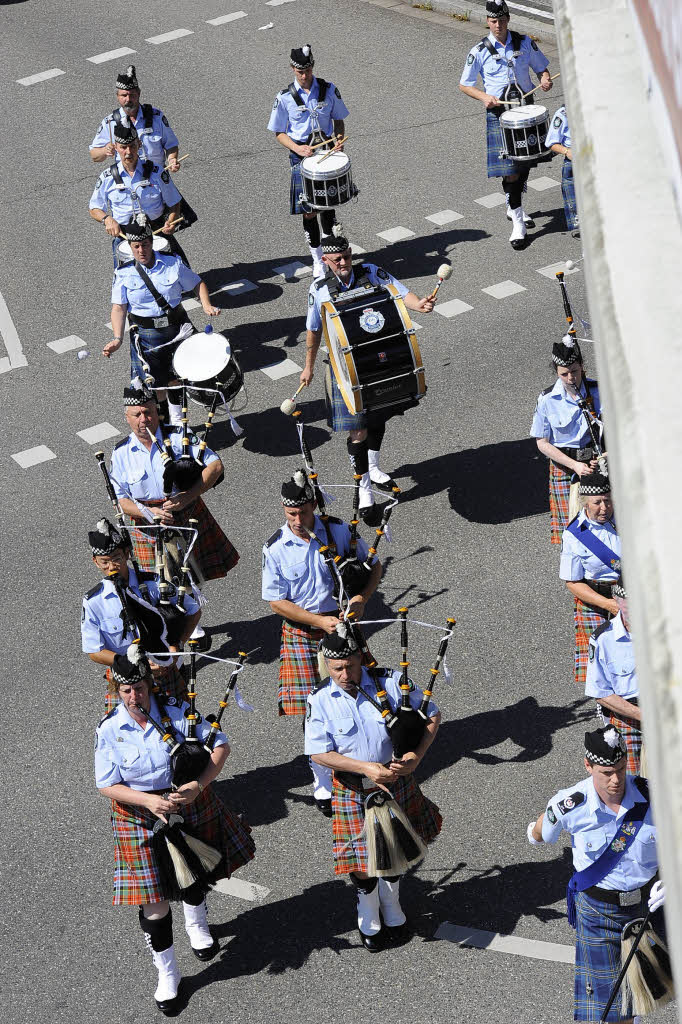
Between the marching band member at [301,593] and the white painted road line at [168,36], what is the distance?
12.1 meters

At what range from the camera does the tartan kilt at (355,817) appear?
6.07 meters

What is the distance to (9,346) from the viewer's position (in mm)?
11820

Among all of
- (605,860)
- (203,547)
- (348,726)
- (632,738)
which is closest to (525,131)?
(203,547)

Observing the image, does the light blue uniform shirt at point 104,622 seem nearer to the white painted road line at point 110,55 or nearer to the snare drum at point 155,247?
the snare drum at point 155,247

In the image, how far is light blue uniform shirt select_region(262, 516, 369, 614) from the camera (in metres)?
7.06

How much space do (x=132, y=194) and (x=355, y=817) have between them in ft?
21.7

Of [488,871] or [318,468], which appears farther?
[318,468]

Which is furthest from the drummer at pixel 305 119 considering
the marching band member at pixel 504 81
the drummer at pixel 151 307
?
the drummer at pixel 151 307

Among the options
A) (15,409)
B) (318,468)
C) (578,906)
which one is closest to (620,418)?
(578,906)

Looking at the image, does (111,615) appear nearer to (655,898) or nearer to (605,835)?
(605,835)

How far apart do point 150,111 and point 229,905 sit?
7754 millimetres

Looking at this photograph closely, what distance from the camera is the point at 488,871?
6.59 m

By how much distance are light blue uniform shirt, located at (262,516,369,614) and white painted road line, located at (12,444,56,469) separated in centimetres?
368

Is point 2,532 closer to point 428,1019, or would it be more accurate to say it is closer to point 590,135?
point 428,1019
